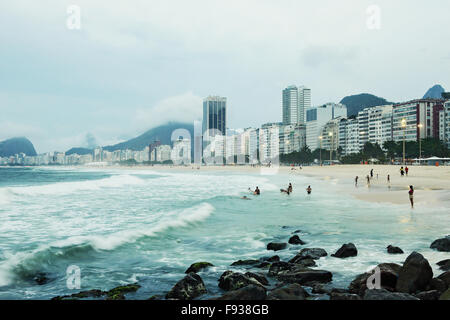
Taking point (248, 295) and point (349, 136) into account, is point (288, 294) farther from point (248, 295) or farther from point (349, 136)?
point (349, 136)

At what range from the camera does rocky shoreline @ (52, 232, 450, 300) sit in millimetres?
6793

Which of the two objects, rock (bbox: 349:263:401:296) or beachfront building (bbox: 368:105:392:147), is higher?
beachfront building (bbox: 368:105:392:147)

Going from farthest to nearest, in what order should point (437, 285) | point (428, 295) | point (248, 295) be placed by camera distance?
point (437, 285) < point (248, 295) < point (428, 295)

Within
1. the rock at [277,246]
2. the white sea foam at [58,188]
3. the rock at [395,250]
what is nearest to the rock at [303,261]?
the rock at [277,246]

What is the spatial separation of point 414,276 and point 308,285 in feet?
7.45

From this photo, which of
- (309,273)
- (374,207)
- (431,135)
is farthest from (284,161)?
(309,273)

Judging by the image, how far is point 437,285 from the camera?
7250 mm

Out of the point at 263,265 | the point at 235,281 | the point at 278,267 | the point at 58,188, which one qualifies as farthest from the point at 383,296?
the point at 58,188

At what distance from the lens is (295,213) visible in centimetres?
2162

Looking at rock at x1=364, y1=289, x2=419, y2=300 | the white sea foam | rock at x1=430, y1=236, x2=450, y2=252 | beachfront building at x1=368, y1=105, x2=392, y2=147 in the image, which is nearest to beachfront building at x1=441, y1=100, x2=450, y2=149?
beachfront building at x1=368, y1=105, x2=392, y2=147

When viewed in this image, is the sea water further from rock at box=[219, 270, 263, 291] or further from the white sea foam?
the white sea foam

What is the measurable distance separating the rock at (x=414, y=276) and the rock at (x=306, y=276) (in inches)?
64.9

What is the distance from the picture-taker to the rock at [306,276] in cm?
851
